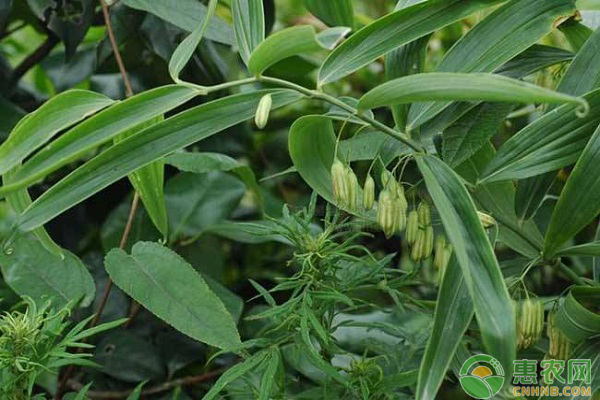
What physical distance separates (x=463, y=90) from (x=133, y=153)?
240 millimetres

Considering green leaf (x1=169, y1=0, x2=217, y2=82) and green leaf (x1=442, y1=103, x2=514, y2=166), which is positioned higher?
green leaf (x1=169, y1=0, x2=217, y2=82)

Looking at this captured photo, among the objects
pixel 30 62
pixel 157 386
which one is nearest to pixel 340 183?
pixel 157 386

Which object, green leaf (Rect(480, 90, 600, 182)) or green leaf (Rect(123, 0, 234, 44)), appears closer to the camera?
green leaf (Rect(480, 90, 600, 182))

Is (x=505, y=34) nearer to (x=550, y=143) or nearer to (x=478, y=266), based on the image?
(x=550, y=143)

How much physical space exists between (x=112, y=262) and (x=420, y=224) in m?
0.28

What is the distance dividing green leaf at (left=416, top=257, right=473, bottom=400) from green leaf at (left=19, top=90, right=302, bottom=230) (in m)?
0.19

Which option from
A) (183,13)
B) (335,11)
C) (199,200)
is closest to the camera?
(335,11)

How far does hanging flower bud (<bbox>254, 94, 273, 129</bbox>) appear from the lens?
0.59m

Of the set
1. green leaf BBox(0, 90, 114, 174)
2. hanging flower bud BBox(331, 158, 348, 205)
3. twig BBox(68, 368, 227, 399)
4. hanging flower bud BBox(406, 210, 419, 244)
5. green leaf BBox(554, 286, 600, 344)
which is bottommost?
twig BBox(68, 368, 227, 399)

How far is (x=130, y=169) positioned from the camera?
0.63m

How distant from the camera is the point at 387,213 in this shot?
66 centimetres

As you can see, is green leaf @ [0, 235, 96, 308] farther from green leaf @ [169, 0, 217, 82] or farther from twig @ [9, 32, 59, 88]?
twig @ [9, 32, 59, 88]

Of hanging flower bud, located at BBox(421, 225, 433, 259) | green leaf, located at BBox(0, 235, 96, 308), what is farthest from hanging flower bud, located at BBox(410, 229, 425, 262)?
green leaf, located at BBox(0, 235, 96, 308)

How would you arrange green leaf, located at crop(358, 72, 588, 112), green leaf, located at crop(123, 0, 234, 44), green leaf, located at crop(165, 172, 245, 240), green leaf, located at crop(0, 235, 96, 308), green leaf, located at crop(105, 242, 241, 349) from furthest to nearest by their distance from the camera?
green leaf, located at crop(165, 172, 245, 240) < green leaf, located at crop(123, 0, 234, 44) < green leaf, located at crop(0, 235, 96, 308) < green leaf, located at crop(105, 242, 241, 349) < green leaf, located at crop(358, 72, 588, 112)
